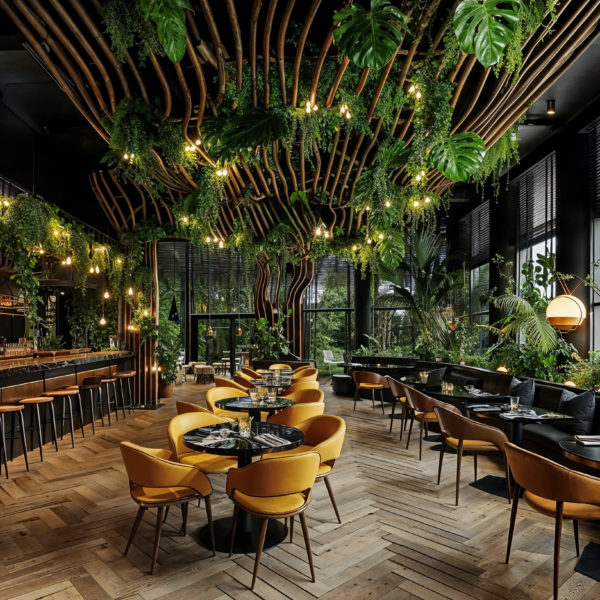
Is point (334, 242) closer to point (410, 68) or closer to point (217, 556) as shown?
point (410, 68)

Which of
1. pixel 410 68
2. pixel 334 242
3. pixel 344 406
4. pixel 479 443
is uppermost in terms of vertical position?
pixel 410 68

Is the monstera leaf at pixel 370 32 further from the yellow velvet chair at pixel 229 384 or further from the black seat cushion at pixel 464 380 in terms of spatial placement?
the black seat cushion at pixel 464 380

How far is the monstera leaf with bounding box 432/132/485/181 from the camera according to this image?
13.4 ft

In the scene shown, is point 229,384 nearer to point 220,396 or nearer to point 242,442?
point 220,396

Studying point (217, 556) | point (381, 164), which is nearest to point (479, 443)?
point (217, 556)

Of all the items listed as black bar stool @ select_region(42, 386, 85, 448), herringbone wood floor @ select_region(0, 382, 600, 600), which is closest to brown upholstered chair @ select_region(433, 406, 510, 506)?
herringbone wood floor @ select_region(0, 382, 600, 600)

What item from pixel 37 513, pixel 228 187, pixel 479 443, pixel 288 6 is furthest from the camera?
pixel 228 187

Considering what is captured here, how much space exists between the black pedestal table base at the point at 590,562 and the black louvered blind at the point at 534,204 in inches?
237

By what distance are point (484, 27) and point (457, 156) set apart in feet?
4.81

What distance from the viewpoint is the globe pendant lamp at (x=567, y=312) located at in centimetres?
560

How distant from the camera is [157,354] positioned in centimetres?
977

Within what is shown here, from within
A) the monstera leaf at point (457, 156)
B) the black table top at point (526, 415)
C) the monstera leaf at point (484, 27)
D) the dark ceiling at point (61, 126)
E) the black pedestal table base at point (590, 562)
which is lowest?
the black pedestal table base at point (590, 562)

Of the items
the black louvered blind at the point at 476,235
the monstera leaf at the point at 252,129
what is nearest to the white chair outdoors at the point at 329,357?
the black louvered blind at the point at 476,235

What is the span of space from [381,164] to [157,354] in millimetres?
6440
